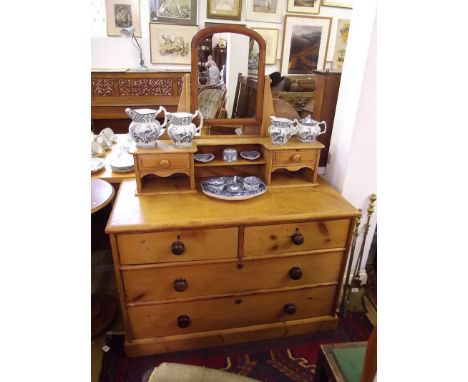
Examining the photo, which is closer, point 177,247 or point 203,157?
point 177,247

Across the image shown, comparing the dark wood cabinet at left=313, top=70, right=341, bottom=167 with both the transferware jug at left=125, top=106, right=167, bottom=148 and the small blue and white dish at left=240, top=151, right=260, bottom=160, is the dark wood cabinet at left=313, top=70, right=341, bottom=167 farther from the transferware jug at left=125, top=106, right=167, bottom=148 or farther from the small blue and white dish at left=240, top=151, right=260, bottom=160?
the transferware jug at left=125, top=106, right=167, bottom=148

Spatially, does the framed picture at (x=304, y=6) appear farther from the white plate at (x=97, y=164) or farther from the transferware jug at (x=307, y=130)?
the white plate at (x=97, y=164)

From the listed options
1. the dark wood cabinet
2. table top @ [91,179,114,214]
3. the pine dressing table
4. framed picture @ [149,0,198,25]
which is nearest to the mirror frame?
the pine dressing table

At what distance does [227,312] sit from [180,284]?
1.03 ft

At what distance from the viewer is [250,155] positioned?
5.18ft

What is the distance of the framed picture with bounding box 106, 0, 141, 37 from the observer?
329 cm

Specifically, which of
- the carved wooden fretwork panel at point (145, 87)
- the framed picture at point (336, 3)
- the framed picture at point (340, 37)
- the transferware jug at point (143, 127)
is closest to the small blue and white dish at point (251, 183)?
the transferware jug at point (143, 127)

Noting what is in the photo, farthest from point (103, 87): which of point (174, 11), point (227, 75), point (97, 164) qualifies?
point (227, 75)

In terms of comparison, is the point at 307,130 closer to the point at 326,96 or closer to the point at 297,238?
the point at 326,96

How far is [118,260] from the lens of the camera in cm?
126

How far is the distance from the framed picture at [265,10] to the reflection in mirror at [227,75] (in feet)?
7.38
